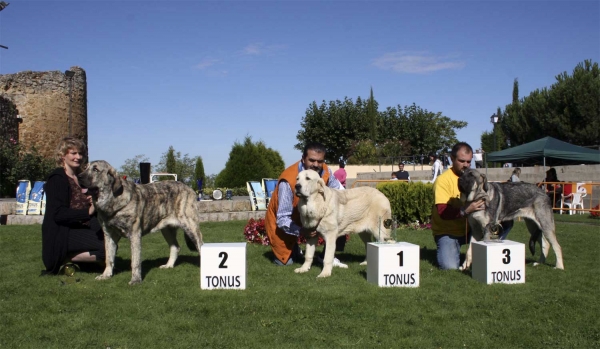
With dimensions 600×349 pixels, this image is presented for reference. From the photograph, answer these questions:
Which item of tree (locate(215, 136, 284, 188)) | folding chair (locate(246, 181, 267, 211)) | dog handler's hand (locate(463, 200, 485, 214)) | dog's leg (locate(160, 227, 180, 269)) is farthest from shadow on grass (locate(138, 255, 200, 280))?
tree (locate(215, 136, 284, 188))

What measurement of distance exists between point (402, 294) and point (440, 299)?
46cm

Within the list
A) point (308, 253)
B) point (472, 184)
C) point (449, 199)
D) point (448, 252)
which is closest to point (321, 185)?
point (308, 253)

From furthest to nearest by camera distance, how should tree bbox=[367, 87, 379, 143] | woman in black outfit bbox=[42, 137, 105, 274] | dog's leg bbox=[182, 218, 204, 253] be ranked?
tree bbox=[367, 87, 379, 143] < dog's leg bbox=[182, 218, 204, 253] < woman in black outfit bbox=[42, 137, 105, 274]

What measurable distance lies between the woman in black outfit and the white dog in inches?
118

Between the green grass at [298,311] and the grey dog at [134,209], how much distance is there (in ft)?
1.66

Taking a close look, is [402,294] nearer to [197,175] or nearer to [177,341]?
[177,341]

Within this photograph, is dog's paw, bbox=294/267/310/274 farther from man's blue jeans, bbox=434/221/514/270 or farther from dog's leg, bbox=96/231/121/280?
dog's leg, bbox=96/231/121/280

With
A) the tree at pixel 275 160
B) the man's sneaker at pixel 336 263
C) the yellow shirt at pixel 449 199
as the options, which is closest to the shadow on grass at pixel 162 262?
the man's sneaker at pixel 336 263

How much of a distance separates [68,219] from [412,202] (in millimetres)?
10268

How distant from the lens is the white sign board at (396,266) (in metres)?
6.58

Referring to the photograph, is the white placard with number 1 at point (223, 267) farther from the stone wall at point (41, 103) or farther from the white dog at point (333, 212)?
the stone wall at point (41, 103)

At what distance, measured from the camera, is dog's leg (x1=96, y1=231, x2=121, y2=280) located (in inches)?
273

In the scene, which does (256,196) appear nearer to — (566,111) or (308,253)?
(308,253)

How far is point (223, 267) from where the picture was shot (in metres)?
6.52
